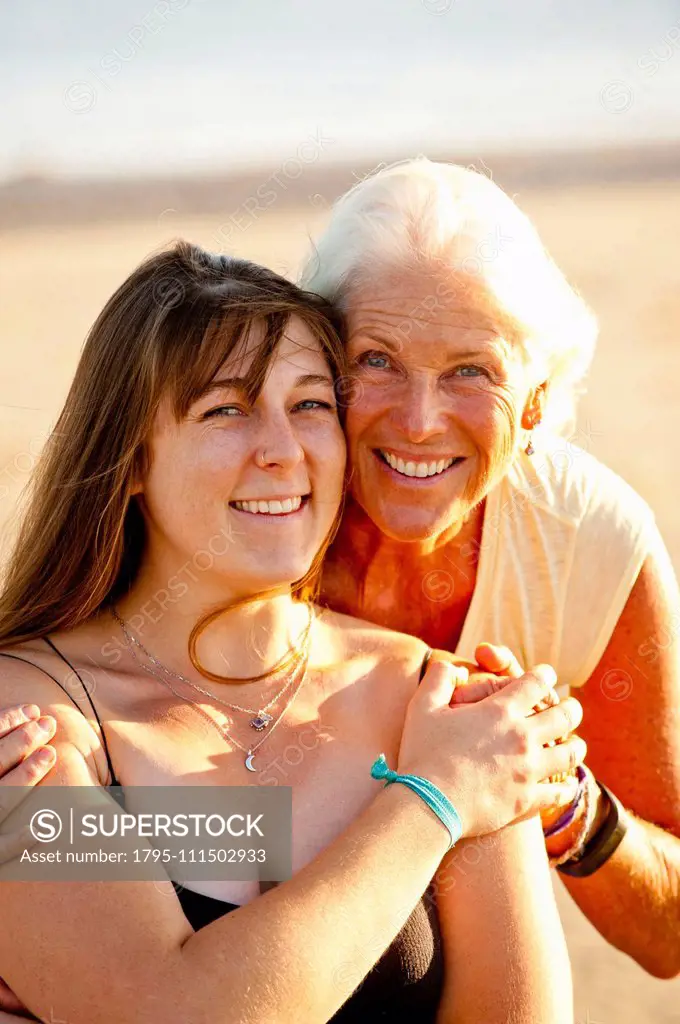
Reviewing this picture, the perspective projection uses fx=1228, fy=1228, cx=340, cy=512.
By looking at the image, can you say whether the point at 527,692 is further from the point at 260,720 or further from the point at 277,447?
the point at 277,447

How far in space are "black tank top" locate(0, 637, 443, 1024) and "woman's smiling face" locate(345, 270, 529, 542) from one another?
1.03 meters

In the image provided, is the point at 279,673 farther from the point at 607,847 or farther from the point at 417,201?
the point at 417,201

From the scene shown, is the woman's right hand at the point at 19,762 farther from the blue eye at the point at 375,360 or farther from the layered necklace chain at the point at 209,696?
the blue eye at the point at 375,360

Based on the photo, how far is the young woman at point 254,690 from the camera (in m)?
2.33

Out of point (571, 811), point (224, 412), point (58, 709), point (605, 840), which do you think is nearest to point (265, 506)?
point (224, 412)

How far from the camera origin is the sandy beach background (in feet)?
28.4

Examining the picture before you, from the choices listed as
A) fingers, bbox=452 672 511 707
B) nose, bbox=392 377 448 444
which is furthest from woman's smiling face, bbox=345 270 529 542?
fingers, bbox=452 672 511 707

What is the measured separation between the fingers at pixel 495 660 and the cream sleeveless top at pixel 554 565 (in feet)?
1.89

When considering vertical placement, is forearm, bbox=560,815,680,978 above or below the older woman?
below

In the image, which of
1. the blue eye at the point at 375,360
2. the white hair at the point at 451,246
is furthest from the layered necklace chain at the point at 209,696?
the white hair at the point at 451,246

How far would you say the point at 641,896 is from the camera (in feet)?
11.1

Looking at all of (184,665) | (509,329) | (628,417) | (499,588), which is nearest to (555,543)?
(499,588)

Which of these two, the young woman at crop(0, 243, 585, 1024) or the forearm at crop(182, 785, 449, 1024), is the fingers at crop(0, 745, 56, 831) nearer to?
the young woman at crop(0, 243, 585, 1024)

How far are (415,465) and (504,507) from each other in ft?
1.54
